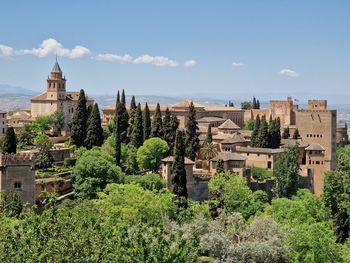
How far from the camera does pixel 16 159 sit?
4262 cm

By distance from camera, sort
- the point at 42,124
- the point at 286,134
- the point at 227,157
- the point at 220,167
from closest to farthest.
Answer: the point at 220,167
the point at 227,157
the point at 42,124
the point at 286,134

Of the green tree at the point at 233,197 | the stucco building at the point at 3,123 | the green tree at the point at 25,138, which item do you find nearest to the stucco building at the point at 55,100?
the stucco building at the point at 3,123

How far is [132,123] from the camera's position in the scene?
63594 mm

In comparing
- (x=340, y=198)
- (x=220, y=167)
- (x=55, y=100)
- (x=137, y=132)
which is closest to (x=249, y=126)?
(x=55, y=100)

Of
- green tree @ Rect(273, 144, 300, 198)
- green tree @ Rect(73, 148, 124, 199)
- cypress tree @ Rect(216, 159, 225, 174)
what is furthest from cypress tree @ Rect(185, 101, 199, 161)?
green tree @ Rect(73, 148, 124, 199)

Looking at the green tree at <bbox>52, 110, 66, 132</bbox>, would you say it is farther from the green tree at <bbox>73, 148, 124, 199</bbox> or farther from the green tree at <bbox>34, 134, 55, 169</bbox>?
the green tree at <bbox>73, 148, 124, 199</bbox>

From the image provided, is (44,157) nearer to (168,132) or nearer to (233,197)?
(168,132)

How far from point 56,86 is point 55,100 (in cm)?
194

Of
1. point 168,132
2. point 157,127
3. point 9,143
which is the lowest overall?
point 9,143

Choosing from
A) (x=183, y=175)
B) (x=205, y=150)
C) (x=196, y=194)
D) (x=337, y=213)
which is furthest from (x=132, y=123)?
(x=337, y=213)

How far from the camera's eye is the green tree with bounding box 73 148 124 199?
46.4 meters

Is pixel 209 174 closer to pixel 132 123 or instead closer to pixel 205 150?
pixel 205 150

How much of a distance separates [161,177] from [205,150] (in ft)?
26.0

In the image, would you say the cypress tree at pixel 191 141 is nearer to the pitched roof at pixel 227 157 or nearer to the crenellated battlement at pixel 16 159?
the pitched roof at pixel 227 157
